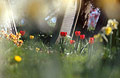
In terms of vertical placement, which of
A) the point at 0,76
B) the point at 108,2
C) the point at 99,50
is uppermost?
the point at 108,2

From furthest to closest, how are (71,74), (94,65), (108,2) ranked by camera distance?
1. (108,2)
2. (94,65)
3. (71,74)

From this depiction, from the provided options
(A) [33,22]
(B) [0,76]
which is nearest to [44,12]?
(A) [33,22]

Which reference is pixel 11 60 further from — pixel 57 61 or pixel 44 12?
pixel 44 12

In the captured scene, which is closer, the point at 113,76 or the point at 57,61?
the point at 113,76

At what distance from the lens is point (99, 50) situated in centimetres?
186

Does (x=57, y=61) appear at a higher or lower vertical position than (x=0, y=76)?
higher

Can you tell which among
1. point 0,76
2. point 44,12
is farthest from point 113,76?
point 44,12

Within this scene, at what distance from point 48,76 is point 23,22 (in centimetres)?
351

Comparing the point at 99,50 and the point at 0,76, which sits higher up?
the point at 99,50

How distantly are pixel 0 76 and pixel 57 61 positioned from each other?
564mm

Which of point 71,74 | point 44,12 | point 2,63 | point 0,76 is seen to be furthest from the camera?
point 44,12

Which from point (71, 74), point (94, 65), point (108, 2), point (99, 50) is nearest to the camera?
point (71, 74)

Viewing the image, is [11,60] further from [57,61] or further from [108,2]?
[108,2]

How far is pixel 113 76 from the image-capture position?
134 centimetres
